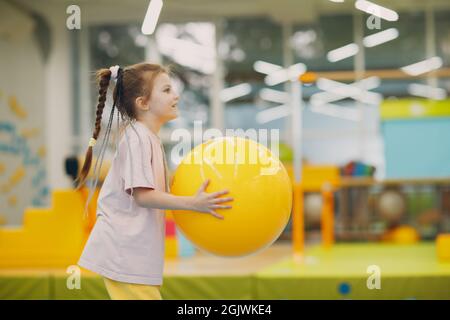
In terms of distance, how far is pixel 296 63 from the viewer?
23.9 ft

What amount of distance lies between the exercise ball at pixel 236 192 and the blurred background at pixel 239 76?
4434 mm

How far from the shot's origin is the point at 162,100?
1.89 meters

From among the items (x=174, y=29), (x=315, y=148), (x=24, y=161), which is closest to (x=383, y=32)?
(x=315, y=148)

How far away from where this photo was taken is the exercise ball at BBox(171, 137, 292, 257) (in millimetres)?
1762

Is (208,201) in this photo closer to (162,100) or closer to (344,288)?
(162,100)

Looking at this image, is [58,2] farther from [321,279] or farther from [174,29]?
[321,279]

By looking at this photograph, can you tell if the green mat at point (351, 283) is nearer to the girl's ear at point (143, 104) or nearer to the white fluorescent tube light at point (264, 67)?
the girl's ear at point (143, 104)

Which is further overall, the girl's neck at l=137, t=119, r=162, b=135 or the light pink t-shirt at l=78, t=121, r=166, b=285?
the girl's neck at l=137, t=119, r=162, b=135

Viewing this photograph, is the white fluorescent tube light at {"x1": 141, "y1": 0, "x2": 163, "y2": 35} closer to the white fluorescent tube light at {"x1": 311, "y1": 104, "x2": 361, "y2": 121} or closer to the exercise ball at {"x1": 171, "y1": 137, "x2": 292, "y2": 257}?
the exercise ball at {"x1": 171, "y1": 137, "x2": 292, "y2": 257}

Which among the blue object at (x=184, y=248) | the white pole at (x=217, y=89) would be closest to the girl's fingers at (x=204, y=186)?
the blue object at (x=184, y=248)

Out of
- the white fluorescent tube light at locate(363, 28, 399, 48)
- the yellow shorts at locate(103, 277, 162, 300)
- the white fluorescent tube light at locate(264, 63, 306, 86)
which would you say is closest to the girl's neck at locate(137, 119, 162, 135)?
the yellow shorts at locate(103, 277, 162, 300)

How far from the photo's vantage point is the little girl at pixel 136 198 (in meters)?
1.77
